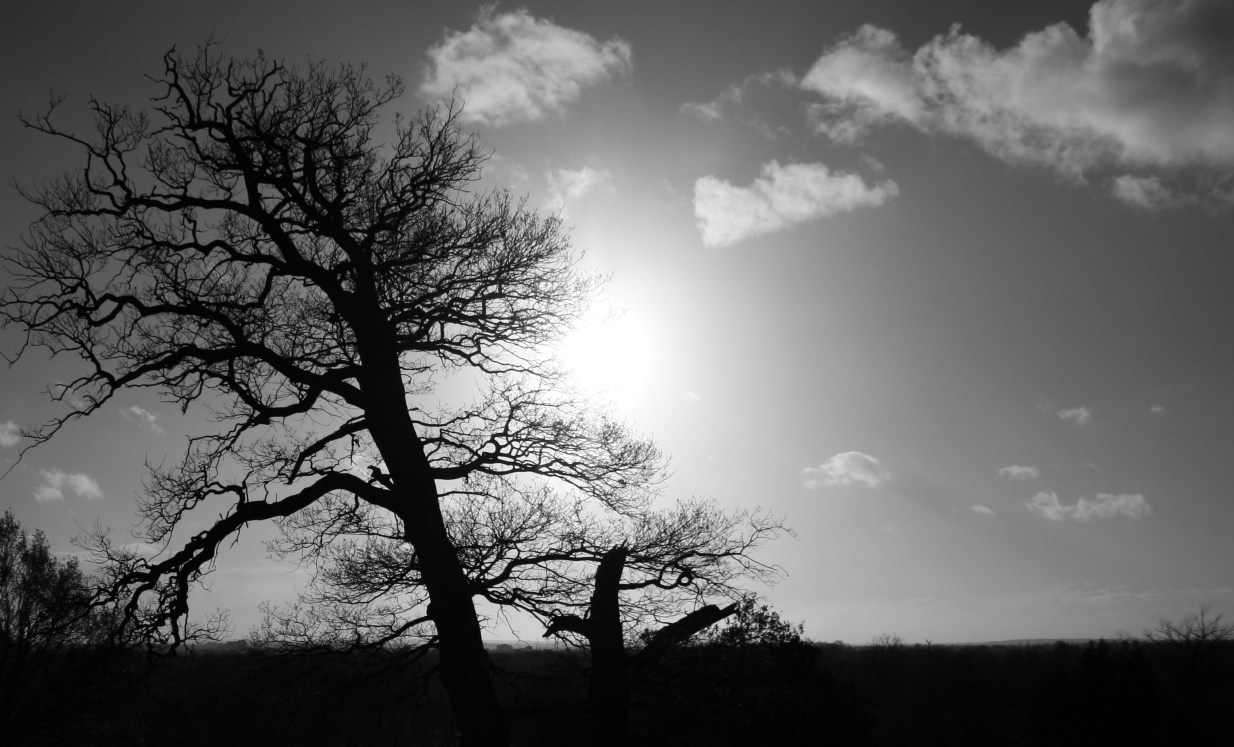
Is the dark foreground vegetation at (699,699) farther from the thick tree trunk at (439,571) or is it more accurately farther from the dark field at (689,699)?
the thick tree trunk at (439,571)

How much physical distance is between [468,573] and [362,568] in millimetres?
1290

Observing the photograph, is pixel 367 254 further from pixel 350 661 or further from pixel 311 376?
pixel 350 661

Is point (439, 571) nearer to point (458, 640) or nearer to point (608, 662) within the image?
point (458, 640)

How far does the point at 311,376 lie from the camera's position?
7891mm

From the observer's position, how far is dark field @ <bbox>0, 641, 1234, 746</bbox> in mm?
8008

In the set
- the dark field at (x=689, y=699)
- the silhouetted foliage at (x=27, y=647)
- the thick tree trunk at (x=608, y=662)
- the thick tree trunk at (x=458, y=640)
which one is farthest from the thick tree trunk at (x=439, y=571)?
the silhouetted foliage at (x=27, y=647)

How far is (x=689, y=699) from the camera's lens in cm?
839

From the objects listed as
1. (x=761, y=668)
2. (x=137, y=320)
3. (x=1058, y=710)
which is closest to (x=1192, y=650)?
(x=1058, y=710)

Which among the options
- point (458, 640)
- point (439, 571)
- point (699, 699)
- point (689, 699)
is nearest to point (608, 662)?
point (699, 699)

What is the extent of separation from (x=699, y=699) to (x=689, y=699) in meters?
0.34

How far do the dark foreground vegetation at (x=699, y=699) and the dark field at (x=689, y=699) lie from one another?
0.17 feet

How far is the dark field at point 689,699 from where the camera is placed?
8.01m

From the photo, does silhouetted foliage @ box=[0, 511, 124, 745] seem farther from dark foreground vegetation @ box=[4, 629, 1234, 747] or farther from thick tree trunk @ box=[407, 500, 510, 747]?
thick tree trunk @ box=[407, 500, 510, 747]

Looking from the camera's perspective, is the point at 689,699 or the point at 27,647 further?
the point at 27,647
